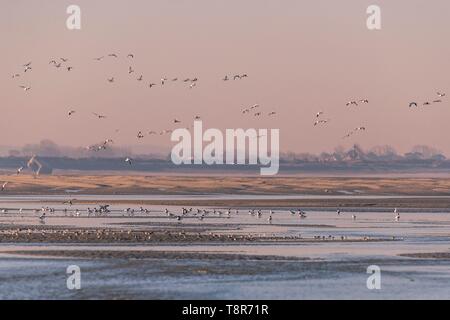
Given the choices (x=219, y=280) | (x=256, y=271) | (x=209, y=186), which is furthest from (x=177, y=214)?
(x=209, y=186)

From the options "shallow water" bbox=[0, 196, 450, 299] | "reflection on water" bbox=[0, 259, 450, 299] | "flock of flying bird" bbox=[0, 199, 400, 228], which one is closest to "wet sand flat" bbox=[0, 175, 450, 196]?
"flock of flying bird" bbox=[0, 199, 400, 228]

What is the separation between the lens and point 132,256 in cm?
5391

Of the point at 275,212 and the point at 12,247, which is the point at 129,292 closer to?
the point at 12,247

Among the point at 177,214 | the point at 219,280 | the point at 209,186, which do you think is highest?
the point at 219,280

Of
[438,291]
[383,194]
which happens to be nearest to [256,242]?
[438,291]

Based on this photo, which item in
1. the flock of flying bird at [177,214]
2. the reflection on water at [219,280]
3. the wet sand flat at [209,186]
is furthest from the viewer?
the wet sand flat at [209,186]

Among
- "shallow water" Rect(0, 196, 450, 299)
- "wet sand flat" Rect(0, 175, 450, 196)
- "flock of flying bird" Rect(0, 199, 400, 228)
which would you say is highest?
"shallow water" Rect(0, 196, 450, 299)

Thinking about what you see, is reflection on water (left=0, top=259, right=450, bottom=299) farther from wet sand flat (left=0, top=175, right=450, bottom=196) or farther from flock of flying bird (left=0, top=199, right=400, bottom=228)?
wet sand flat (left=0, top=175, right=450, bottom=196)

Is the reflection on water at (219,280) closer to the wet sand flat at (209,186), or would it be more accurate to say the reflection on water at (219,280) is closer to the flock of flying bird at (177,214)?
the flock of flying bird at (177,214)

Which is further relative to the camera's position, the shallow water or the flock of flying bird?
the flock of flying bird

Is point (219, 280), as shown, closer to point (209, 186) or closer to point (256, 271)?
point (256, 271)

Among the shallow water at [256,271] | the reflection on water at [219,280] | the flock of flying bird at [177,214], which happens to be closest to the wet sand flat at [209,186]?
the flock of flying bird at [177,214]

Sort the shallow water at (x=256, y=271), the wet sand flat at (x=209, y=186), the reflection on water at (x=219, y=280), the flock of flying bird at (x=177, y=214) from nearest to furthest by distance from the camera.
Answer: the reflection on water at (x=219, y=280) → the shallow water at (x=256, y=271) → the flock of flying bird at (x=177, y=214) → the wet sand flat at (x=209, y=186)
